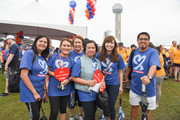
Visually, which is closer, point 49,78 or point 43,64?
point 43,64

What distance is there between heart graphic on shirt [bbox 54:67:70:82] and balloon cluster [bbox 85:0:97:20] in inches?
320

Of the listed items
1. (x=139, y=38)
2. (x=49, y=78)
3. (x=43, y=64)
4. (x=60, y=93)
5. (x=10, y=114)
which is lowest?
(x=10, y=114)

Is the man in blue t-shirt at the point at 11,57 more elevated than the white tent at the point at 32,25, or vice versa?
the white tent at the point at 32,25

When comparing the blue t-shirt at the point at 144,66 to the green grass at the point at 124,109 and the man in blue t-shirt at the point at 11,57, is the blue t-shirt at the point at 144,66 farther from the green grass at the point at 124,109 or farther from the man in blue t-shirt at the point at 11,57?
the man in blue t-shirt at the point at 11,57

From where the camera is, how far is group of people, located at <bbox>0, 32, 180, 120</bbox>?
1653 millimetres

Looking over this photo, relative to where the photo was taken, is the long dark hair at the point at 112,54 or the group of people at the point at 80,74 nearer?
the group of people at the point at 80,74

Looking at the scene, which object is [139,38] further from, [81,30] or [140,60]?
[81,30]

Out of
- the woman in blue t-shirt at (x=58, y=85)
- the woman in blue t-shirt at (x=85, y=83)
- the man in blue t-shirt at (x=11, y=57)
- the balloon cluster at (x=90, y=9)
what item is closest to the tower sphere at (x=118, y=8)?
the balloon cluster at (x=90, y=9)

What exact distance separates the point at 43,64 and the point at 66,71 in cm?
36

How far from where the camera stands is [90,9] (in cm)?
902

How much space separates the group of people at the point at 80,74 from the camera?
1.65 meters

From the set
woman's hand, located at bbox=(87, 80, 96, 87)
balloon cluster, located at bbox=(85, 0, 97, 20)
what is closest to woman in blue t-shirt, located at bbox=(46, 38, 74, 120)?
woman's hand, located at bbox=(87, 80, 96, 87)

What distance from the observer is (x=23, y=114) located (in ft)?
9.71

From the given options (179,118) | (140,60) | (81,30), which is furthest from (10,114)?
(81,30)
